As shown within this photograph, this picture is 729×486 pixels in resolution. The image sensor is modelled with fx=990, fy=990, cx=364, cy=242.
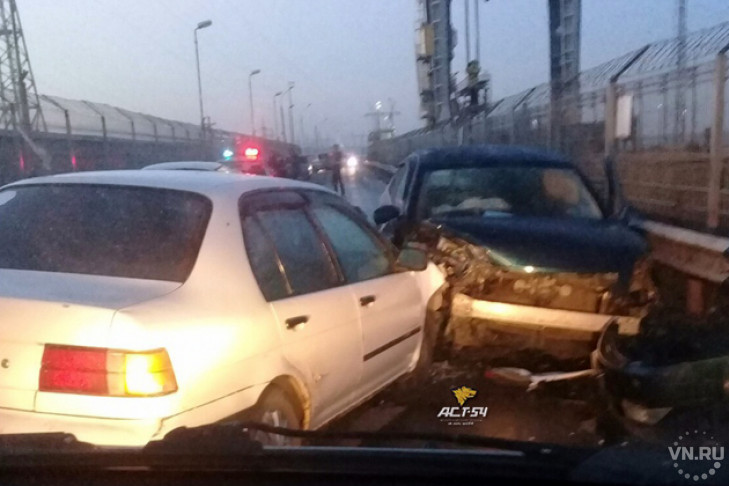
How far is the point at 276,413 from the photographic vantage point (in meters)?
4.55

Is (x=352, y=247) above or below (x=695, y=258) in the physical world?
above

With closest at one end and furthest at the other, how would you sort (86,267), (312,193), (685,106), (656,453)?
(656,453) < (86,267) < (312,193) < (685,106)

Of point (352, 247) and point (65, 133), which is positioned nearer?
point (352, 247)

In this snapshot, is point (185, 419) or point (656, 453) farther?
point (185, 419)

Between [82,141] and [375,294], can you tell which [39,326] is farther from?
[82,141]

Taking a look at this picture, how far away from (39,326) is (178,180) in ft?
4.46

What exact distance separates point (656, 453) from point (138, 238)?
2456 millimetres

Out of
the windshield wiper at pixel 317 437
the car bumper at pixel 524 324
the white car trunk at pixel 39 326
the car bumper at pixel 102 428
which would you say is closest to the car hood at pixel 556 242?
the car bumper at pixel 524 324

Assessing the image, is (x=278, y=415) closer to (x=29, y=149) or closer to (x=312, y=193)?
(x=312, y=193)

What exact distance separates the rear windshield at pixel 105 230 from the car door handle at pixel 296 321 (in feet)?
1.89

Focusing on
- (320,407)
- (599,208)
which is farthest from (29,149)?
(320,407)

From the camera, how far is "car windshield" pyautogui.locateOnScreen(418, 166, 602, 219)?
28.8ft

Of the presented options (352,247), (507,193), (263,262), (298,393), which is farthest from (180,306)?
(507,193)

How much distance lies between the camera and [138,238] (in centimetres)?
457
